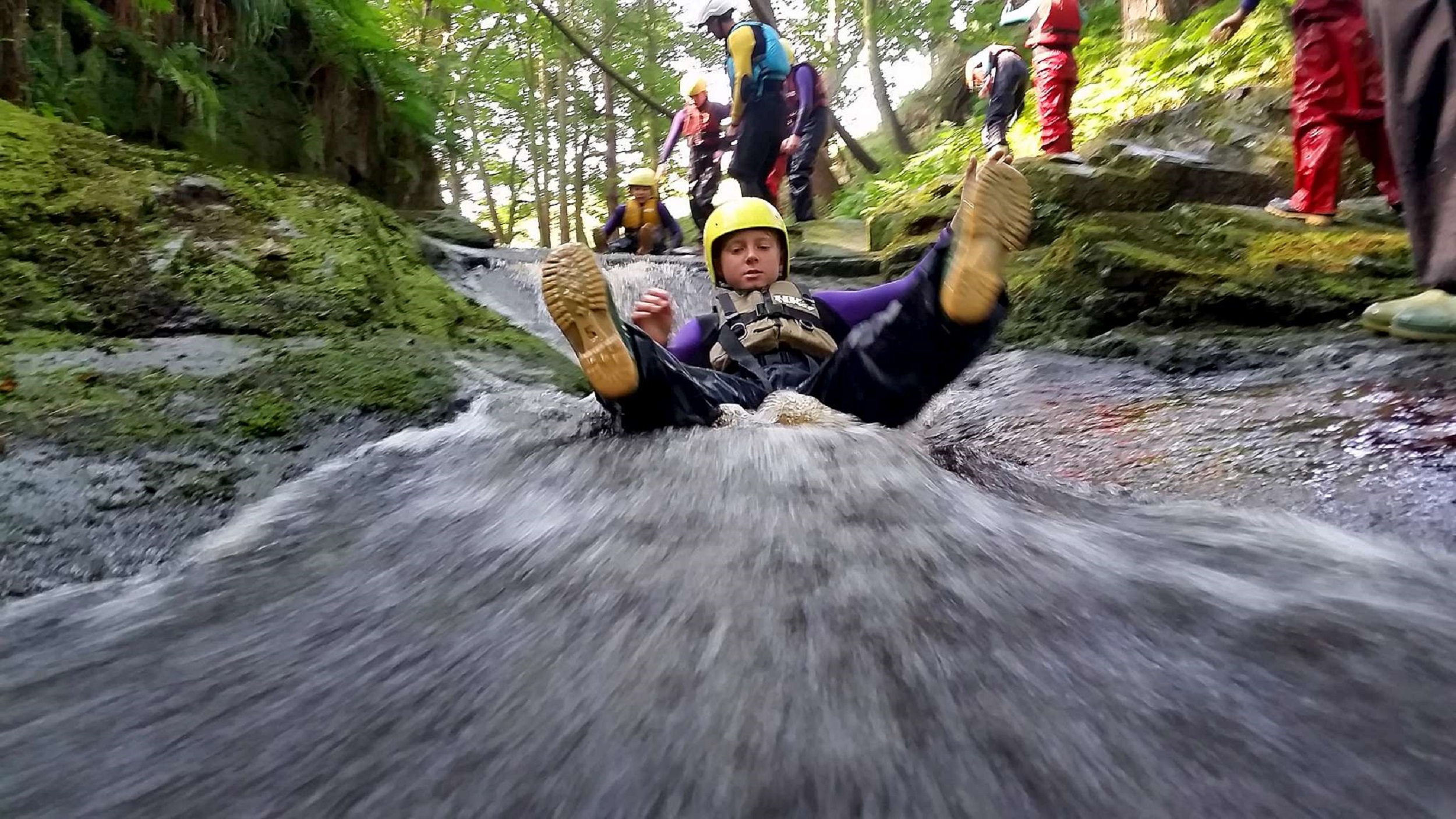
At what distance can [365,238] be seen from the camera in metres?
4.48

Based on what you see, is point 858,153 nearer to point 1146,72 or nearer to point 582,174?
point 1146,72

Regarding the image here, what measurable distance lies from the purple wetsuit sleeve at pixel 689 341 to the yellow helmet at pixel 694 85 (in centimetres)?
713

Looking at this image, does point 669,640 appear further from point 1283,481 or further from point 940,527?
point 1283,481

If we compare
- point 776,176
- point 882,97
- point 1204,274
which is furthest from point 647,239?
point 882,97

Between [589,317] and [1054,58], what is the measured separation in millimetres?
6753

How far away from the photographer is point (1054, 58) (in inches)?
305

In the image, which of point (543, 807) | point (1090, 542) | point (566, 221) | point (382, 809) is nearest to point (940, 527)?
point (1090, 542)

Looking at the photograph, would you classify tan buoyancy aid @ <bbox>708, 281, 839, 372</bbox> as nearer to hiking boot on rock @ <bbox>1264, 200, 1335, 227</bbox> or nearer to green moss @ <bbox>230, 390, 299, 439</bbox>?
green moss @ <bbox>230, 390, 299, 439</bbox>

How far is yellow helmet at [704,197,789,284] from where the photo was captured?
4129 millimetres

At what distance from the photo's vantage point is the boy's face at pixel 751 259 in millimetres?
4070

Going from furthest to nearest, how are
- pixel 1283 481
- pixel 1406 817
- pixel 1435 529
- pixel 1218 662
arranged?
1. pixel 1283 481
2. pixel 1435 529
3. pixel 1218 662
4. pixel 1406 817

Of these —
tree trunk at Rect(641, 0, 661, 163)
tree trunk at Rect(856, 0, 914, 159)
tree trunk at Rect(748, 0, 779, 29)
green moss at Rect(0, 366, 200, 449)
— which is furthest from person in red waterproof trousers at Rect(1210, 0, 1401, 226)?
tree trunk at Rect(856, 0, 914, 159)

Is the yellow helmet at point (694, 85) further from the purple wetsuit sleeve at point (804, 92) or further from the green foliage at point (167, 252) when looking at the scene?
the green foliage at point (167, 252)

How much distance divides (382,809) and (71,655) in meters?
0.98
